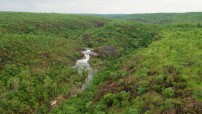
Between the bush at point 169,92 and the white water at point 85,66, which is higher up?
the bush at point 169,92

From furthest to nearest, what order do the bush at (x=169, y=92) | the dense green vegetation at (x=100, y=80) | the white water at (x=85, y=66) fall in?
the white water at (x=85, y=66) < the dense green vegetation at (x=100, y=80) < the bush at (x=169, y=92)

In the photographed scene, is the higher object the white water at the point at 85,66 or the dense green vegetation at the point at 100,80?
the dense green vegetation at the point at 100,80

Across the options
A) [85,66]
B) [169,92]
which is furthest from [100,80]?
[169,92]

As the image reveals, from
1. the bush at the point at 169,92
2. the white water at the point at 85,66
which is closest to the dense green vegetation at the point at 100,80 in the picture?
the bush at the point at 169,92

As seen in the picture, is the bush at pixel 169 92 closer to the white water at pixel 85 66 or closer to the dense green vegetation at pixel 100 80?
the dense green vegetation at pixel 100 80

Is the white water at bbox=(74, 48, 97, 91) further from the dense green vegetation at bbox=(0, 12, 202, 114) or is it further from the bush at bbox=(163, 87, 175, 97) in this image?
the bush at bbox=(163, 87, 175, 97)

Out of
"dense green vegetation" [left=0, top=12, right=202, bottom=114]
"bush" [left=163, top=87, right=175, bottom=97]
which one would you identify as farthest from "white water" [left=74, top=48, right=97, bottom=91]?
"bush" [left=163, top=87, right=175, bottom=97]

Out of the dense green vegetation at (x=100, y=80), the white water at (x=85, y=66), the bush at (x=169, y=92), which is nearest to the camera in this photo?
the bush at (x=169, y=92)

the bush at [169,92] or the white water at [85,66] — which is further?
the white water at [85,66]

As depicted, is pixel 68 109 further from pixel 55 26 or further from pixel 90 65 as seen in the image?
pixel 55 26

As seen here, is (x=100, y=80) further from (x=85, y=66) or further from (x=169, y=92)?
(x=169, y=92)

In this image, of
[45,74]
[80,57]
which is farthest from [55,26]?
[45,74]
